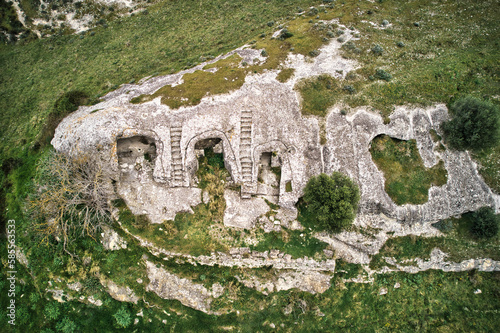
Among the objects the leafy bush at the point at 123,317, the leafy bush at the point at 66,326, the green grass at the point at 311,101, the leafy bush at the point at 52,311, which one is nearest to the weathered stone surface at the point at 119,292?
the green grass at the point at 311,101

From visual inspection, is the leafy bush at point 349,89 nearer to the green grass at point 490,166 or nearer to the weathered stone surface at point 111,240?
the green grass at point 490,166

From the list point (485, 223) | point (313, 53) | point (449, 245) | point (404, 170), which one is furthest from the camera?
point (313, 53)

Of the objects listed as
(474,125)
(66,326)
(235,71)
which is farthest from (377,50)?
(66,326)

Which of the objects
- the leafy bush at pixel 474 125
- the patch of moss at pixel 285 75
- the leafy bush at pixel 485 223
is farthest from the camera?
the patch of moss at pixel 285 75

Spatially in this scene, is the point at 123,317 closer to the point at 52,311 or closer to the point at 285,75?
the point at 52,311

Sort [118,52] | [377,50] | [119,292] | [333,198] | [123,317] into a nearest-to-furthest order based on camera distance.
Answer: [333,198] → [123,317] → [119,292] → [377,50] → [118,52]

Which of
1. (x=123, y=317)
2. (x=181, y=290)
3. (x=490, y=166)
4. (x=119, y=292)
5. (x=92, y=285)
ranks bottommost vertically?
(x=123, y=317)
